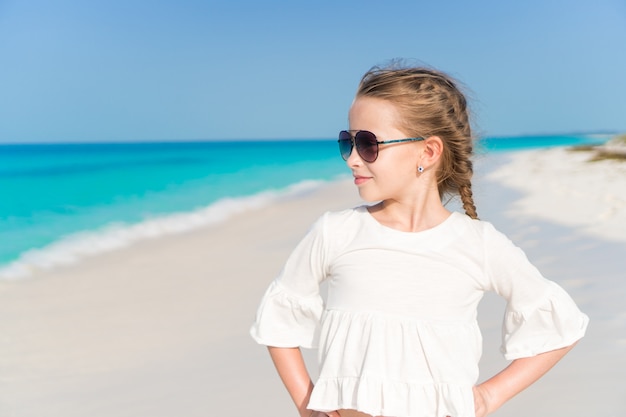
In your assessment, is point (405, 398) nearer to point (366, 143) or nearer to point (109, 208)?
point (366, 143)

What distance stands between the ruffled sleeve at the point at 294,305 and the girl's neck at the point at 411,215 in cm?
22

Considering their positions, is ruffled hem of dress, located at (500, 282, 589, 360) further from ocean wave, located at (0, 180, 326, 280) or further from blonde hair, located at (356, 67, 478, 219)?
ocean wave, located at (0, 180, 326, 280)

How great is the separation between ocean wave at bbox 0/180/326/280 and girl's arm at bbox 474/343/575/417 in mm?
7795

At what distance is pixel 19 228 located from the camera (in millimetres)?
14211

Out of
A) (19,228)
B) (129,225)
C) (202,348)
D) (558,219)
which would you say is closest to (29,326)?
(202,348)

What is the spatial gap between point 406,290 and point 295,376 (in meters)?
0.40

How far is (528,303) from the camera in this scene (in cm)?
200

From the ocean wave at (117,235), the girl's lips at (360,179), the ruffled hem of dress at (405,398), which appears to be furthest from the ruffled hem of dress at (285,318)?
the ocean wave at (117,235)

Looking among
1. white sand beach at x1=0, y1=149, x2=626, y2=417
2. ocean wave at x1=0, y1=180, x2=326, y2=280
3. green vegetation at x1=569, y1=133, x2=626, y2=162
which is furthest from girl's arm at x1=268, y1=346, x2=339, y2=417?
green vegetation at x1=569, y1=133, x2=626, y2=162

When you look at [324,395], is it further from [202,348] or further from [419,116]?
[202,348]

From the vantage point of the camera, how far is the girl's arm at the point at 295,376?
2.04 meters

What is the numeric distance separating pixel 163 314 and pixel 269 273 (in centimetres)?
152

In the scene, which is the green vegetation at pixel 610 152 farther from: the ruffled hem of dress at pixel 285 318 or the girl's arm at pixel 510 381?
the ruffled hem of dress at pixel 285 318

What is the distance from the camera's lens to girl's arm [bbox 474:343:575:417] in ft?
6.45
